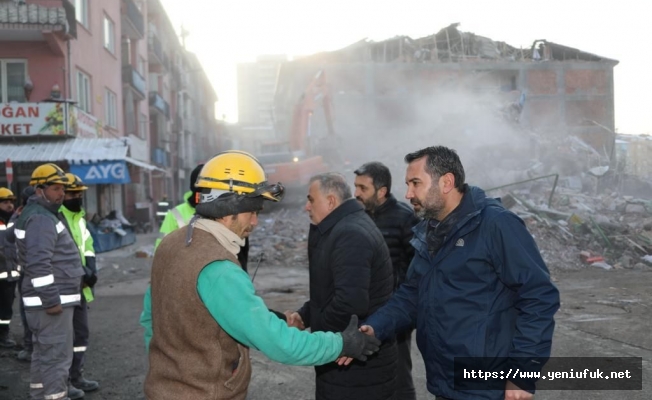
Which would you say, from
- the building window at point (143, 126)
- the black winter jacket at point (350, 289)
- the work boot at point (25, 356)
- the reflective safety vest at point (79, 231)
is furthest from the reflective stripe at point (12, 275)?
the building window at point (143, 126)

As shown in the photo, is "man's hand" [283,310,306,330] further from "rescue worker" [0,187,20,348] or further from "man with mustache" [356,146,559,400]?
"rescue worker" [0,187,20,348]

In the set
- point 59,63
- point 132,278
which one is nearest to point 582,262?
point 132,278

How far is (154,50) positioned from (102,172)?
1917 cm

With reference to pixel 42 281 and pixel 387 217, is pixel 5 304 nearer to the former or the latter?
pixel 42 281

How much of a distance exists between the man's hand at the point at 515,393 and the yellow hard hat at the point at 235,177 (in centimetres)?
137

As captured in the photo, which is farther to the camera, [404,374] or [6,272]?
[6,272]

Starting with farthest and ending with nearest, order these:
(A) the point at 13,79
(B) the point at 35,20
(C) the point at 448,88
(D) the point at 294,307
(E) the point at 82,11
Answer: (C) the point at 448,88
(E) the point at 82,11
(A) the point at 13,79
(B) the point at 35,20
(D) the point at 294,307

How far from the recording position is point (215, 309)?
2.21m

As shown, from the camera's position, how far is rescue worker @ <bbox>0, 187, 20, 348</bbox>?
6.69m

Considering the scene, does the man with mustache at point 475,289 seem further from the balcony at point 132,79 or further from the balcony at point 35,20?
the balcony at point 132,79

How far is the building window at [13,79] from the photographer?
16641mm

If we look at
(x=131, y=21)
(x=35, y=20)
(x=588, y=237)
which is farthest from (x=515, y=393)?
(x=131, y=21)

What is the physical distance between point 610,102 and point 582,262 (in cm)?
3074

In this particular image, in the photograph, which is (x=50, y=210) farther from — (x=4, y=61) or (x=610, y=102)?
(x=610, y=102)
